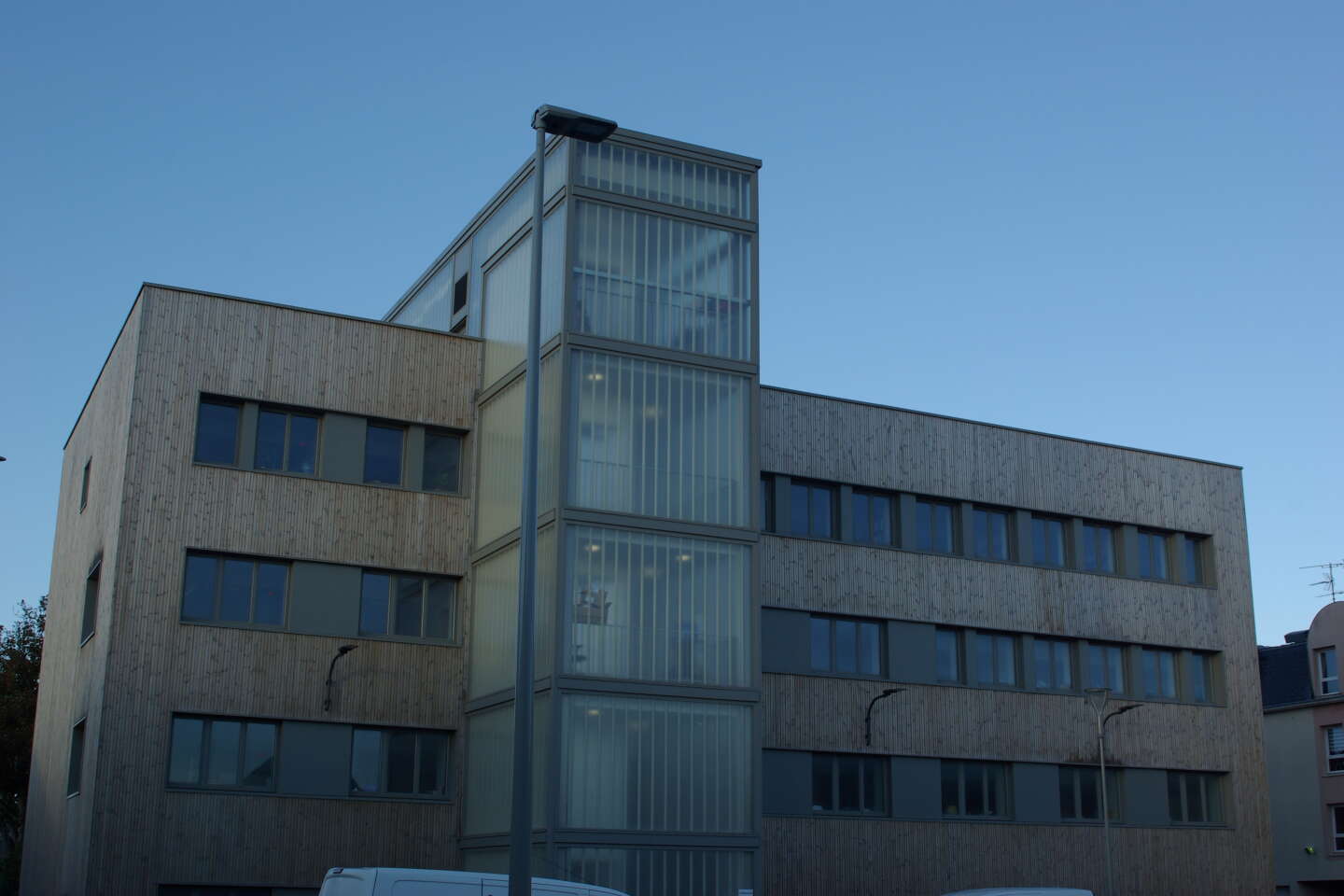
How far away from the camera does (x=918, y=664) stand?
1323 inches

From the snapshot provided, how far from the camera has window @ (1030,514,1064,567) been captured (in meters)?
36.1

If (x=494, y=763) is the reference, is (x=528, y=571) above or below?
above

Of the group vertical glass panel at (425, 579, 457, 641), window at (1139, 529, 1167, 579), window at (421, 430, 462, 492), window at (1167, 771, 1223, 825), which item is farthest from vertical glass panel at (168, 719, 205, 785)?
window at (1139, 529, 1167, 579)

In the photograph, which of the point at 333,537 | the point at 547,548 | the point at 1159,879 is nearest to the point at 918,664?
the point at 1159,879

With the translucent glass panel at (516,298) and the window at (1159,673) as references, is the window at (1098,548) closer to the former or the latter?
the window at (1159,673)

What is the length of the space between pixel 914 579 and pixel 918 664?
1873 millimetres

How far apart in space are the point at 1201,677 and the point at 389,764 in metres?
20.6

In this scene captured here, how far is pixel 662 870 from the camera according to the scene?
25672 mm

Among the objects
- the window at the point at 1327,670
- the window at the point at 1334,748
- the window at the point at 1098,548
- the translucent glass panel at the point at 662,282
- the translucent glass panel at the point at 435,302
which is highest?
the translucent glass panel at the point at 435,302

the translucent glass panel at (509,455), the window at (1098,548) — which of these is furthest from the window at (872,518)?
the translucent glass panel at (509,455)

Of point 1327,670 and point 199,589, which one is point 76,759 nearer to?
point 199,589

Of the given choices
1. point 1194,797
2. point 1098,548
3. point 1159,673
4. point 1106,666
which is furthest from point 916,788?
point 1194,797

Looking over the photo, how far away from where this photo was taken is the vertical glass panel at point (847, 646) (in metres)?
32.9

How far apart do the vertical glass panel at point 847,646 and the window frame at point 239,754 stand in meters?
11.9
